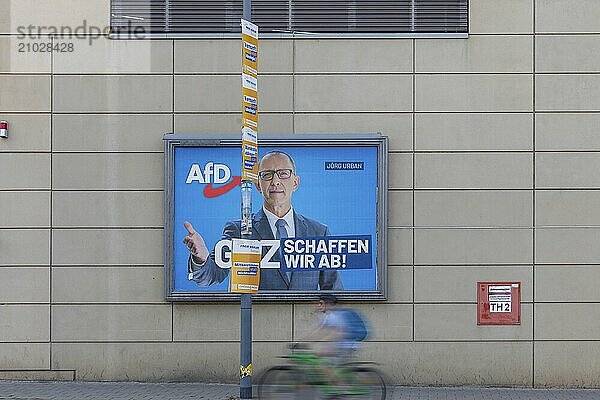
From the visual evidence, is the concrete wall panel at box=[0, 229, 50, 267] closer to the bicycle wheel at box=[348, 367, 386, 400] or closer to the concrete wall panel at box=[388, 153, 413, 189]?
the concrete wall panel at box=[388, 153, 413, 189]

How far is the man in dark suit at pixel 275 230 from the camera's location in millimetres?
15406

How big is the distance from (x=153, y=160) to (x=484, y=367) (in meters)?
6.24

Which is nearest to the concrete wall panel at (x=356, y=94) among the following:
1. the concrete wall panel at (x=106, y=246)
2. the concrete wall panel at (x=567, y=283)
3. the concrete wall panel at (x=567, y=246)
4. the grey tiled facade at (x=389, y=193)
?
the grey tiled facade at (x=389, y=193)

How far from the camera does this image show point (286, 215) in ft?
50.8

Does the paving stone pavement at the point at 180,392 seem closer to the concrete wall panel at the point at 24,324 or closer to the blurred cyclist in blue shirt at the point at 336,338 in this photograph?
the concrete wall panel at the point at 24,324

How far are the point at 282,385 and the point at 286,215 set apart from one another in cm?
336

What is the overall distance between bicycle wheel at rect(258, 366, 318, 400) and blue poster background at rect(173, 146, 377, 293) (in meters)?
2.74

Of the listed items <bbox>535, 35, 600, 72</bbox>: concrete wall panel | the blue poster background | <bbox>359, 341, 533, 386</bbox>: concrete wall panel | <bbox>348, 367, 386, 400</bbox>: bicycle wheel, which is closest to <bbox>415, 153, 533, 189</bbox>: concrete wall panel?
the blue poster background

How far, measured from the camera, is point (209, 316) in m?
15.5

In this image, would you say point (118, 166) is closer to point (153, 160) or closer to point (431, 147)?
point (153, 160)

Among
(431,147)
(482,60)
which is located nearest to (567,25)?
(482,60)

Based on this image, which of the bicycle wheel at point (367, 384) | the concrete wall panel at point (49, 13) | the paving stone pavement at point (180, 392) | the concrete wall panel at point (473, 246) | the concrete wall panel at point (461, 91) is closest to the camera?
the bicycle wheel at point (367, 384)

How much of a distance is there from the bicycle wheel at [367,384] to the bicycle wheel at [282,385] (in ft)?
2.05

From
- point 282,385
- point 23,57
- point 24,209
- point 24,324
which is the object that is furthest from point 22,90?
point 282,385
